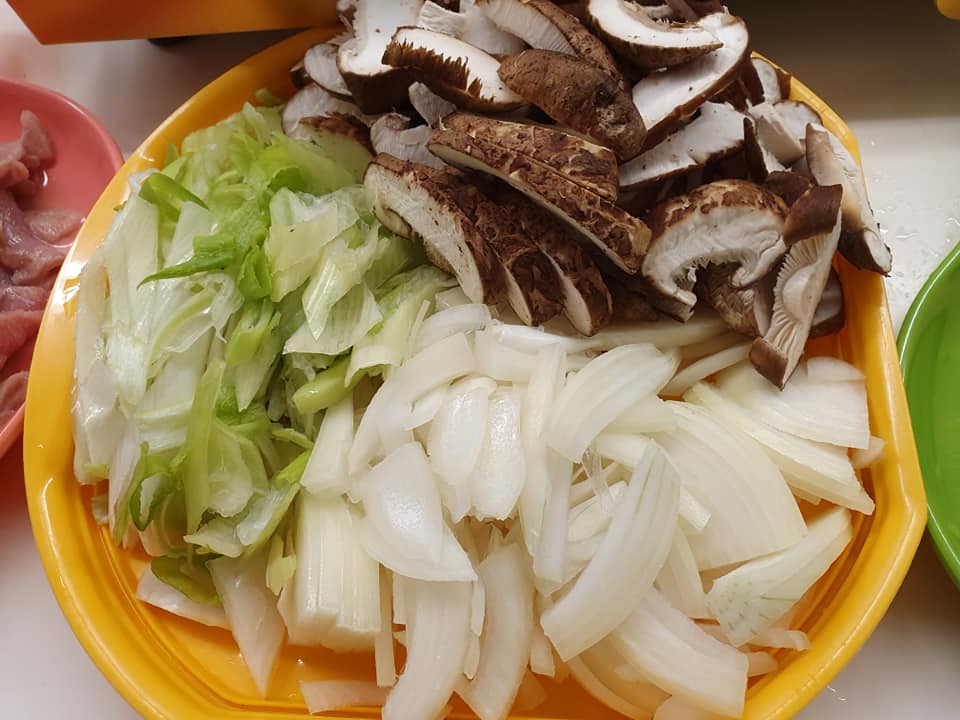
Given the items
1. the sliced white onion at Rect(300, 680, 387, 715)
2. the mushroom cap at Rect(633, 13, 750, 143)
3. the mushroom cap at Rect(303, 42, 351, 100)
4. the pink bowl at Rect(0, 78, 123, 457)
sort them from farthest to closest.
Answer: the pink bowl at Rect(0, 78, 123, 457)
the mushroom cap at Rect(303, 42, 351, 100)
the mushroom cap at Rect(633, 13, 750, 143)
the sliced white onion at Rect(300, 680, 387, 715)

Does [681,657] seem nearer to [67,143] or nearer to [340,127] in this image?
[340,127]

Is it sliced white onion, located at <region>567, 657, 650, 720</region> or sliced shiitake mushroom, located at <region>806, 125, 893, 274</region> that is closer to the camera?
sliced white onion, located at <region>567, 657, 650, 720</region>

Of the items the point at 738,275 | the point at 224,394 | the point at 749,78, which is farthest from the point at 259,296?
the point at 749,78

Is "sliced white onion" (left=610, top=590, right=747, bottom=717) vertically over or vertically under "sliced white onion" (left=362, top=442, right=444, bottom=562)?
under

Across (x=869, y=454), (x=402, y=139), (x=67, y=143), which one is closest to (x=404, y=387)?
(x=402, y=139)

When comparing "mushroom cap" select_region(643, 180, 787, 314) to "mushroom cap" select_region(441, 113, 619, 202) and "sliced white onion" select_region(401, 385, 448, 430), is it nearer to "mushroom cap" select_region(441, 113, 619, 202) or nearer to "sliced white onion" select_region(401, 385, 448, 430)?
"mushroom cap" select_region(441, 113, 619, 202)

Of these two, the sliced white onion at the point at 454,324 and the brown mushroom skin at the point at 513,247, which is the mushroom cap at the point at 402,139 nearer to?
the brown mushroom skin at the point at 513,247

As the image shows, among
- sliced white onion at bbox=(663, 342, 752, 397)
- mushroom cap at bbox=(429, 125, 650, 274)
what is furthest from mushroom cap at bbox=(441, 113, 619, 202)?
sliced white onion at bbox=(663, 342, 752, 397)

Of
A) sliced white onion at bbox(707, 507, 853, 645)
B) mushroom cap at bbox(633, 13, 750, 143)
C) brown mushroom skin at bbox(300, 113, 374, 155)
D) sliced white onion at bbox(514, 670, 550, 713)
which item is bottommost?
sliced white onion at bbox(514, 670, 550, 713)
